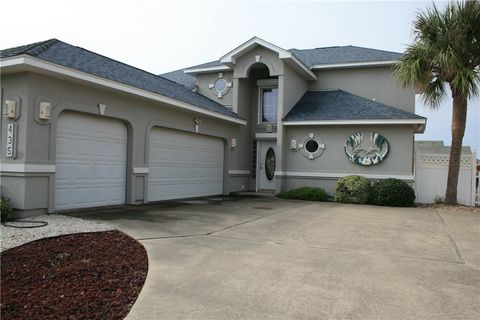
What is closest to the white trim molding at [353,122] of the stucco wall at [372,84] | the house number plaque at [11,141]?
the stucco wall at [372,84]

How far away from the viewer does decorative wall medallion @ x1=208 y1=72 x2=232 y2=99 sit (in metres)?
18.7

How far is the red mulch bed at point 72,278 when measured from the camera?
3844 millimetres

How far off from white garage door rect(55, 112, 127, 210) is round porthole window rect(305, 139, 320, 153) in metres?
8.30

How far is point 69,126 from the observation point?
9.62 metres

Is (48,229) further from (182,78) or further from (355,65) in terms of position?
(182,78)

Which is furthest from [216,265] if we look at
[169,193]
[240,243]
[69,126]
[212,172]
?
[212,172]

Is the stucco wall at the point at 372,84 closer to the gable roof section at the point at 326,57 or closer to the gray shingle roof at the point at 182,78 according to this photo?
the gable roof section at the point at 326,57

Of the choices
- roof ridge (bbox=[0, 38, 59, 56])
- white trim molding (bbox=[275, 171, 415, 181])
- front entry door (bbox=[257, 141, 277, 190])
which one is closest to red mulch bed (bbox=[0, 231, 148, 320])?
roof ridge (bbox=[0, 38, 59, 56])

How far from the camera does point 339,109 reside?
1670 cm

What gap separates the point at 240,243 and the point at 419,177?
1104cm

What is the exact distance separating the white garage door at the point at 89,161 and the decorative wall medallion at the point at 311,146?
8197 millimetres

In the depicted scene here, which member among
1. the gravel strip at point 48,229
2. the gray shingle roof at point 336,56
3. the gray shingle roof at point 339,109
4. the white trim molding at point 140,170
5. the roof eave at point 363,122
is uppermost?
the gray shingle roof at point 336,56

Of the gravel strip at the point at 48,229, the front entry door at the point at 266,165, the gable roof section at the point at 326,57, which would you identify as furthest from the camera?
the front entry door at the point at 266,165

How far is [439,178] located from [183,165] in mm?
9901
